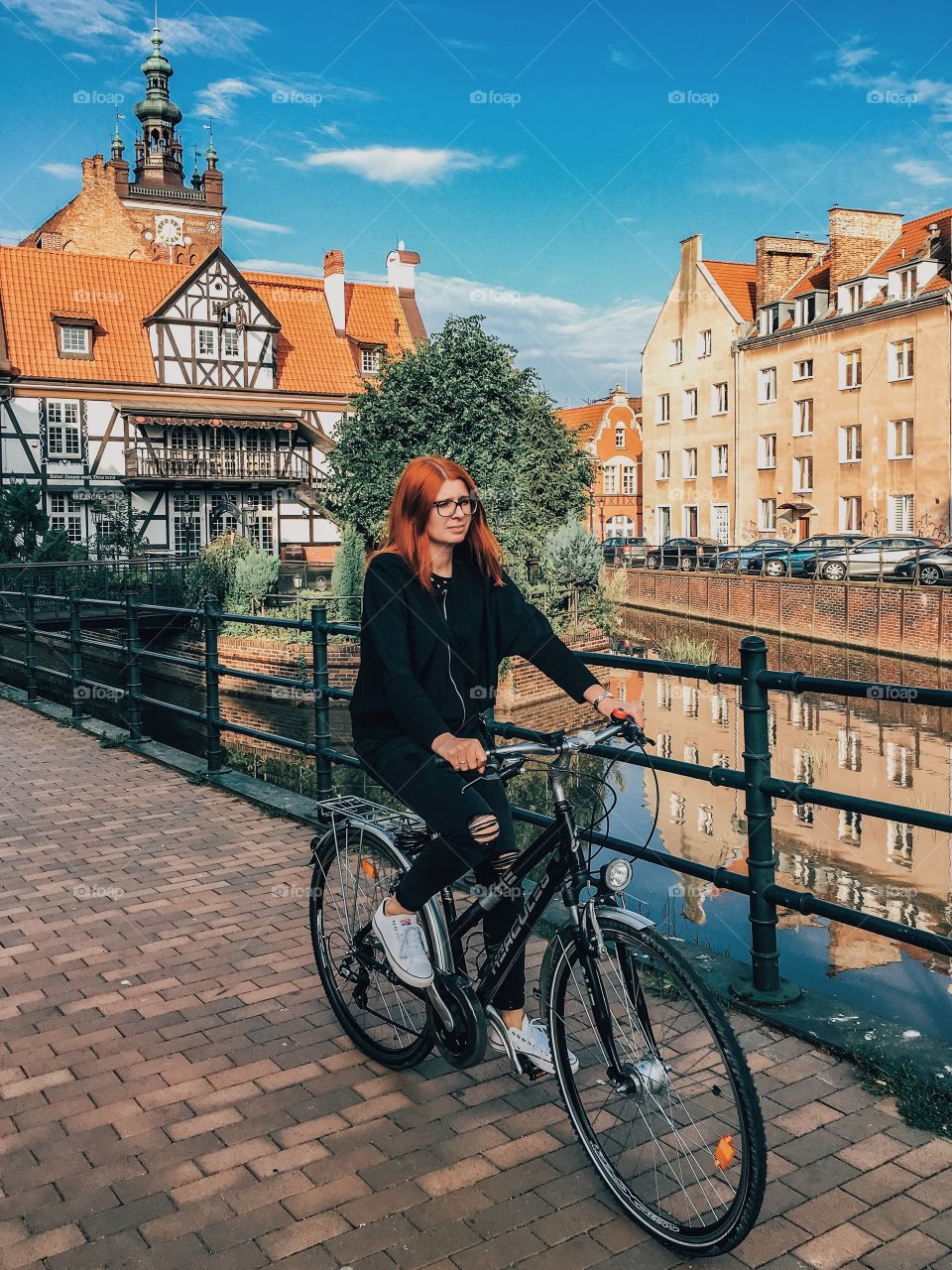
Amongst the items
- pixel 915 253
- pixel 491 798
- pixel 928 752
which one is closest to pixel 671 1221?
pixel 491 798

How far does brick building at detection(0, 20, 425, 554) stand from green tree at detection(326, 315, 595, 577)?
7273 millimetres

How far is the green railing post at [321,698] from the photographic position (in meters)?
7.01

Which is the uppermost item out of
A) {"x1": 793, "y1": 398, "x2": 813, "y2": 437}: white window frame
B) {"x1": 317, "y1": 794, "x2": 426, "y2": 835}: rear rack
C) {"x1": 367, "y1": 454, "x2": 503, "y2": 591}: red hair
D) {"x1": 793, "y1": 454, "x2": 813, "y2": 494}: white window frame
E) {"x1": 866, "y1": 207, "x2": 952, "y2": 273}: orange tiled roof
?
{"x1": 866, "y1": 207, "x2": 952, "y2": 273}: orange tiled roof

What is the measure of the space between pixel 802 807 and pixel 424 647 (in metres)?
12.1

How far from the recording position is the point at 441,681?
354 centimetres

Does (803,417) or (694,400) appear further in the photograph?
(694,400)

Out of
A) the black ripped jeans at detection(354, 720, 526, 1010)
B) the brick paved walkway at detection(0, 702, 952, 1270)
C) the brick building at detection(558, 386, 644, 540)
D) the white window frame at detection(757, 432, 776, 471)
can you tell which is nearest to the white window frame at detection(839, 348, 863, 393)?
the white window frame at detection(757, 432, 776, 471)

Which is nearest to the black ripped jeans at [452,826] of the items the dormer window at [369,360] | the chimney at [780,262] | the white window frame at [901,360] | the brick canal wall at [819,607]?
the brick canal wall at [819,607]

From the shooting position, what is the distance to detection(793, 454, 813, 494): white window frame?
44250mm

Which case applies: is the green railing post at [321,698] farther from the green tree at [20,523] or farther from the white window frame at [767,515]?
the white window frame at [767,515]

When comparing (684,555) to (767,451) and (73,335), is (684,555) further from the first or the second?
(73,335)

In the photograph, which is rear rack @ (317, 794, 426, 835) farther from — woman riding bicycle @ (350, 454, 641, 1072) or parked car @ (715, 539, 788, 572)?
parked car @ (715, 539, 788, 572)

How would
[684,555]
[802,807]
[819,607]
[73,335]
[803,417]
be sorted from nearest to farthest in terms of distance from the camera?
1. [802,807]
2. [819,607]
3. [73,335]
4. [684,555]
5. [803,417]

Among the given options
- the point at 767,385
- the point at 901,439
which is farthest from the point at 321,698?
the point at 767,385
